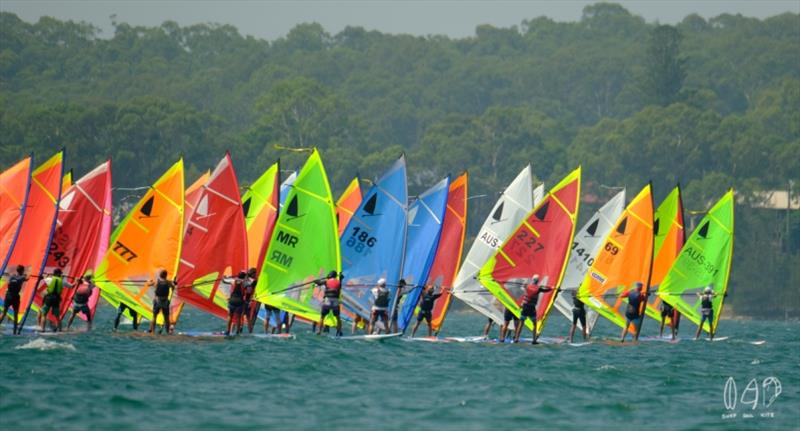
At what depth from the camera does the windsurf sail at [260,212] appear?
1689 inches

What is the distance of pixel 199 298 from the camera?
3978cm

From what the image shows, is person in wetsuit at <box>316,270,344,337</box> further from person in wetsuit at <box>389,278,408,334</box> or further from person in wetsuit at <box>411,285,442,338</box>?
person in wetsuit at <box>411,285,442,338</box>

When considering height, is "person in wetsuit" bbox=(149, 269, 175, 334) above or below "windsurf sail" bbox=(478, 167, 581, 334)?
below

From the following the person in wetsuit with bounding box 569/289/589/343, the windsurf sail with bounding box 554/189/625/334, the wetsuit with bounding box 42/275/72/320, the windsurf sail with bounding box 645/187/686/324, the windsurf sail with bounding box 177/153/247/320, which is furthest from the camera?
the windsurf sail with bounding box 645/187/686/324

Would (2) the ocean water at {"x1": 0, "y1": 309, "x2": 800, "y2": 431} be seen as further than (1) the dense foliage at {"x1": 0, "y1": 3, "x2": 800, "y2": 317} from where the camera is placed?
No

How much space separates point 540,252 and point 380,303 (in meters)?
4.68

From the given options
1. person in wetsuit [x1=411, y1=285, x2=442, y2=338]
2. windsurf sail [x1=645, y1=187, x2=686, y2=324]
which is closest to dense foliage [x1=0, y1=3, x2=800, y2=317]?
windsurf sail [x1=645, y1=187, x2=686, y2=324]

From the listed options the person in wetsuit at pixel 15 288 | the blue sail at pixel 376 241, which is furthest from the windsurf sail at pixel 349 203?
the person in wetsuit at pixel 15 288

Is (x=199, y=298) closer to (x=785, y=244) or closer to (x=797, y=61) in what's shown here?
(x=785, y=244)

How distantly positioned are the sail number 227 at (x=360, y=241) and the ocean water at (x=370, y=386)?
2460mm

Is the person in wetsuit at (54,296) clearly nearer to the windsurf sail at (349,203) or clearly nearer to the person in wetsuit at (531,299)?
the windsurf sail at (349,203)

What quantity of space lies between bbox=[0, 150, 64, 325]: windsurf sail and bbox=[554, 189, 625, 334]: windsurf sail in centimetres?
1434

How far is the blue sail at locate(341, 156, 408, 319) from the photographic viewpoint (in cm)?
4072

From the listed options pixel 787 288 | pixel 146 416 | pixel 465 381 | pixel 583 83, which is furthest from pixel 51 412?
pixel 583 83
